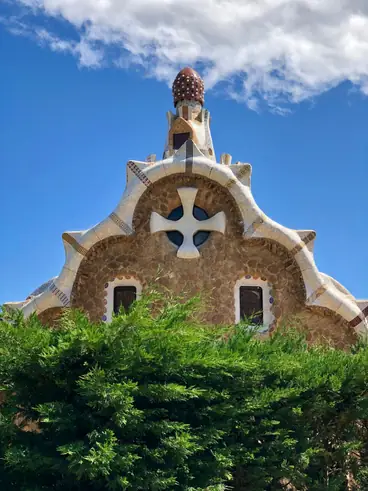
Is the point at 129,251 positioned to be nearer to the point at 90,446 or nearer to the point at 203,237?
the point at 203,237

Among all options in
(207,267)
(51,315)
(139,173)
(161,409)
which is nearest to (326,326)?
(207,267)

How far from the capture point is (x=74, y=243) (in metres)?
10.2

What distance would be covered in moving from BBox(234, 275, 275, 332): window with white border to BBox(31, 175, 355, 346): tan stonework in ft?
0.21

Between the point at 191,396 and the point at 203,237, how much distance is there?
4.67 m

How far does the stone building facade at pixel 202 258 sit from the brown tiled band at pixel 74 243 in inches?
0.6

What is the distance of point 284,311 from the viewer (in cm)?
1020

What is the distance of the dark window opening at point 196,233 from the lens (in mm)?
10492

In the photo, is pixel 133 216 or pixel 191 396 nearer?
pixel 191 396

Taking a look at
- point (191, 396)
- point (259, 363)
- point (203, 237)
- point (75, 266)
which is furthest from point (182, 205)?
point (191, 396)

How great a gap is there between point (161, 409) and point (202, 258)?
4.35m

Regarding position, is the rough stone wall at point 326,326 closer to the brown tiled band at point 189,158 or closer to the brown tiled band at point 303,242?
the brown tiled band at point 303,242

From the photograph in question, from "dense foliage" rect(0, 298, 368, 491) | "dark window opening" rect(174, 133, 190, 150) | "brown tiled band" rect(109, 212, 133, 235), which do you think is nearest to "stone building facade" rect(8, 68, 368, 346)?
"brown tiled band" rect(109, 212, 133, 235)

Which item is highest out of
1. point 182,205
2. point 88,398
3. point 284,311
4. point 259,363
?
point 182,205

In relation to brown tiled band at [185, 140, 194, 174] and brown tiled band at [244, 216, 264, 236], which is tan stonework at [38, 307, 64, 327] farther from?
brown tiled band at [244, 216, 264, 236]
